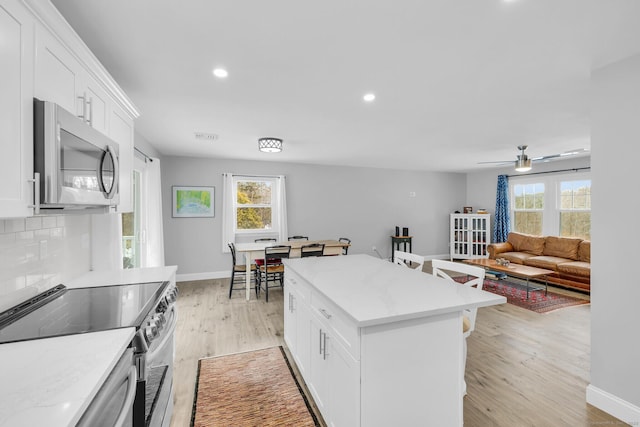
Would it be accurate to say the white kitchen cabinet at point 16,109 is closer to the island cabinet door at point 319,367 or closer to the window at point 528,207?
the island cabinet door at point 319,367

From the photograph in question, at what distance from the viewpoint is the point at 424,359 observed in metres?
1.47

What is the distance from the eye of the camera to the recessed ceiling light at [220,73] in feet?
6.77

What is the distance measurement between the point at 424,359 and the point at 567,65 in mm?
2199

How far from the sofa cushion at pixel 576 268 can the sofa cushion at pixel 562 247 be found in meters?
0.29

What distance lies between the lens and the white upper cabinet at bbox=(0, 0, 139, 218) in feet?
3.14

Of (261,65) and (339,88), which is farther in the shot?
(339,88)

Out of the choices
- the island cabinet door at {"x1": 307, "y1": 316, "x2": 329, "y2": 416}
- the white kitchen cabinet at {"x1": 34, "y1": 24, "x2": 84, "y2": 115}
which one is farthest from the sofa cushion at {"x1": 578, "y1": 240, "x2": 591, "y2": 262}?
the white kitchen cabinet at {"x1": 34, "y1": 24, "x2": 84, "y2": 115}

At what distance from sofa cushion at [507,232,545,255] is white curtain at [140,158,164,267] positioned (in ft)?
22.1

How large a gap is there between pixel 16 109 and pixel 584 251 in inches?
270

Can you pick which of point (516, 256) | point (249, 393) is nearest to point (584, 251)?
point (516, 256)

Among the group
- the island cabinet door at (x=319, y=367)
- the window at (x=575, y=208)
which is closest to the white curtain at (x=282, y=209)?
the island cabinet door at (x=319, y=367)

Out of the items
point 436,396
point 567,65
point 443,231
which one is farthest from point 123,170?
point 443,231

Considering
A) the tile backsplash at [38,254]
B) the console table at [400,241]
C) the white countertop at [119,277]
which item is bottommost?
the console table at [400,241]

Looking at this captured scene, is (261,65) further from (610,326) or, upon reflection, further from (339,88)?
(610,326)
